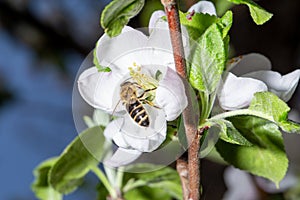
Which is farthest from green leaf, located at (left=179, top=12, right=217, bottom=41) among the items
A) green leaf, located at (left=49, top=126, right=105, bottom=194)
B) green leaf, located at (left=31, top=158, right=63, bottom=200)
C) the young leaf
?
green leaf, located at (left=31, top=158, right=63, bottom=200)

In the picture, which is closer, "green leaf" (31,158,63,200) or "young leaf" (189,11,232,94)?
"young leaf" (189,11,232,94)

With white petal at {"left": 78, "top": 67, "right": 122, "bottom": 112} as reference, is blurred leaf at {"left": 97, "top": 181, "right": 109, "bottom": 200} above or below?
below

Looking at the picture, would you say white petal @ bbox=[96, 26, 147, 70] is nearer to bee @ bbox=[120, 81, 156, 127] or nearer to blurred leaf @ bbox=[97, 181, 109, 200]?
bee @ bbox=[120, 81, 156, 127]

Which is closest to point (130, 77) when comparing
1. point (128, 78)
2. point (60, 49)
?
point (128, 78)

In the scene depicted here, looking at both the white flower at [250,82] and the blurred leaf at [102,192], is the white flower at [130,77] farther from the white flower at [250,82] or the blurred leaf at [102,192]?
the blurred leaf at [102,192]

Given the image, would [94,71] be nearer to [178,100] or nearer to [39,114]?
[178,100]

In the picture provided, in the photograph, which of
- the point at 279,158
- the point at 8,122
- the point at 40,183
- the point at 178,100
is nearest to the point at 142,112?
the point at 178,100

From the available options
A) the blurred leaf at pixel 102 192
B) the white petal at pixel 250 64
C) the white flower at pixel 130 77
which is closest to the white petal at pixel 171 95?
the white flower at pixel 130 77
